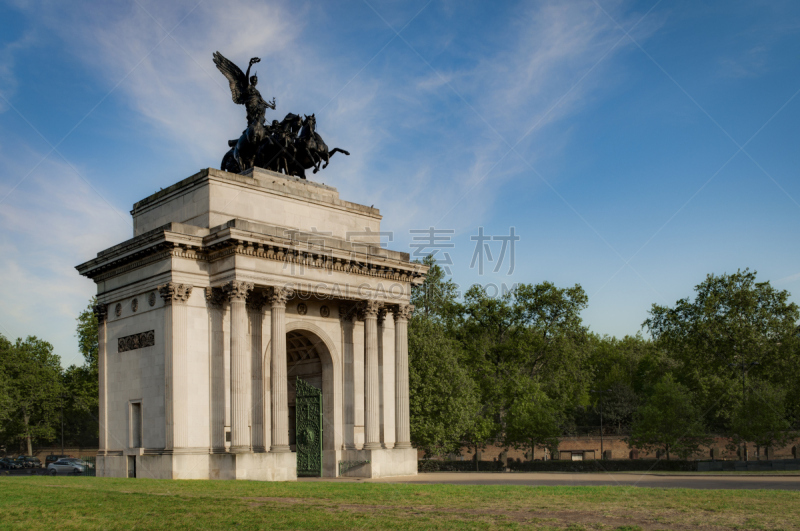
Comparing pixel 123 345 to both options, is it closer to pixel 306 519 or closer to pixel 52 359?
pixel 306 519

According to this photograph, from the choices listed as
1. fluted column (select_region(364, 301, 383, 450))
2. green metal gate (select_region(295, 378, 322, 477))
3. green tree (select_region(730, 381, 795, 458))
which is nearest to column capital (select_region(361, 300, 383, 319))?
fluted column (select_region(364, 301, 383, 450))

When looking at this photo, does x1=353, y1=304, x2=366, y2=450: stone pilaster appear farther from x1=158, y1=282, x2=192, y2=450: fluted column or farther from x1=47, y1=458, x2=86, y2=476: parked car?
x1=47, y1=458, x2=86, y2=476: parked car

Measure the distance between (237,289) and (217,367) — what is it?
3566mm

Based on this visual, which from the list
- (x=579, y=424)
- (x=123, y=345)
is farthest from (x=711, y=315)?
(x=123, y=345)

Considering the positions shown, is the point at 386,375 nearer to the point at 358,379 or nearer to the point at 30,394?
the point at 358,379

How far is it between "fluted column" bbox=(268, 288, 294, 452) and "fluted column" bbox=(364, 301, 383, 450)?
4.93 metres

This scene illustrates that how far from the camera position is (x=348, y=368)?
37.6m

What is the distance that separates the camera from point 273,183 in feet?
119

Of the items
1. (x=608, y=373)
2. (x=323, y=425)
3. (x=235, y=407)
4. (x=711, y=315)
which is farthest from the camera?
(x=608, y=373)

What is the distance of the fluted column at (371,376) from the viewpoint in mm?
36531

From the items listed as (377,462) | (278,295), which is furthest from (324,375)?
(278,295)

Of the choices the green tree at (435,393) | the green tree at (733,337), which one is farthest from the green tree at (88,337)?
the green tree at (733,337)

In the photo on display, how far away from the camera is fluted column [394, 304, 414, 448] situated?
37781 mm

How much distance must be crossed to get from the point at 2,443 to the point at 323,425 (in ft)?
221
